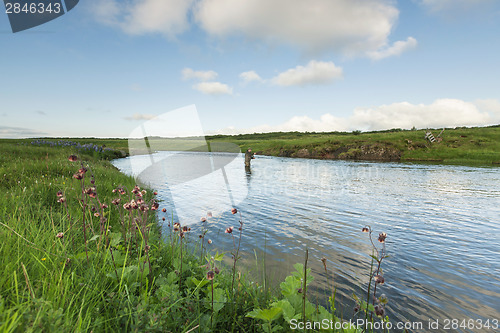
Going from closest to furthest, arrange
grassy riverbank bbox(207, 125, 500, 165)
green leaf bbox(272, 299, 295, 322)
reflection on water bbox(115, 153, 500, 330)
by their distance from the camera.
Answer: green leaf bbox(272, 299, 295, 322), reflection on water bbox(115, 153, 500, 330), grassy riverbank bbox(207, 125, 500, 165)

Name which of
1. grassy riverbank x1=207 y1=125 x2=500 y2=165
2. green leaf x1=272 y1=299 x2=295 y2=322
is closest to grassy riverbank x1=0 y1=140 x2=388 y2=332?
green leaf x1=272 y1=299 x2=295 y2=322

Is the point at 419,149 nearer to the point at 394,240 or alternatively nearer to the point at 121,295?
the point at 394,240

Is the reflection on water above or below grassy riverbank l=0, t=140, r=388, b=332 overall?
below

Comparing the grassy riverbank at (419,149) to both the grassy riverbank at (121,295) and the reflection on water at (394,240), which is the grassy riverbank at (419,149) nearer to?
the reflection on water at (394,240)

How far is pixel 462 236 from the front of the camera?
859 centimetres

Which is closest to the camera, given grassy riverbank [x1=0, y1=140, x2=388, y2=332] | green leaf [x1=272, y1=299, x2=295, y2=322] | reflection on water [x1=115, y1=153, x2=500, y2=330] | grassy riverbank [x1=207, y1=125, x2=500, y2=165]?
grassy riverbank [x1=0, y1=140, x2=388, y2=332]

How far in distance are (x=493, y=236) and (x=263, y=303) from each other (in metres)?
9.76

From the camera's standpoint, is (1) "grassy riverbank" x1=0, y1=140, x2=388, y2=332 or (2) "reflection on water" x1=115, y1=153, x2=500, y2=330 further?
(2) "reflection on water" x1=115, y1=153, x2=500, y2=330

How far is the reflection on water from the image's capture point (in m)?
4.96

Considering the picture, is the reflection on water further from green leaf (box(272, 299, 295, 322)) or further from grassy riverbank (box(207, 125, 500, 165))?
grassy riverbank (box(207, 125, 500, 165))

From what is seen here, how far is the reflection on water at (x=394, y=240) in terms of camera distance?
4965 mm

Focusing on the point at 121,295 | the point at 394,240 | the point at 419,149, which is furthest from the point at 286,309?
the point at 419,149

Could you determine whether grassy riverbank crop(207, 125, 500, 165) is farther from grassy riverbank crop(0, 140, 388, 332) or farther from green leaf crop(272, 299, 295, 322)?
green leaf crop(272, 299, 295, 322)

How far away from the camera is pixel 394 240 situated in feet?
26.4
